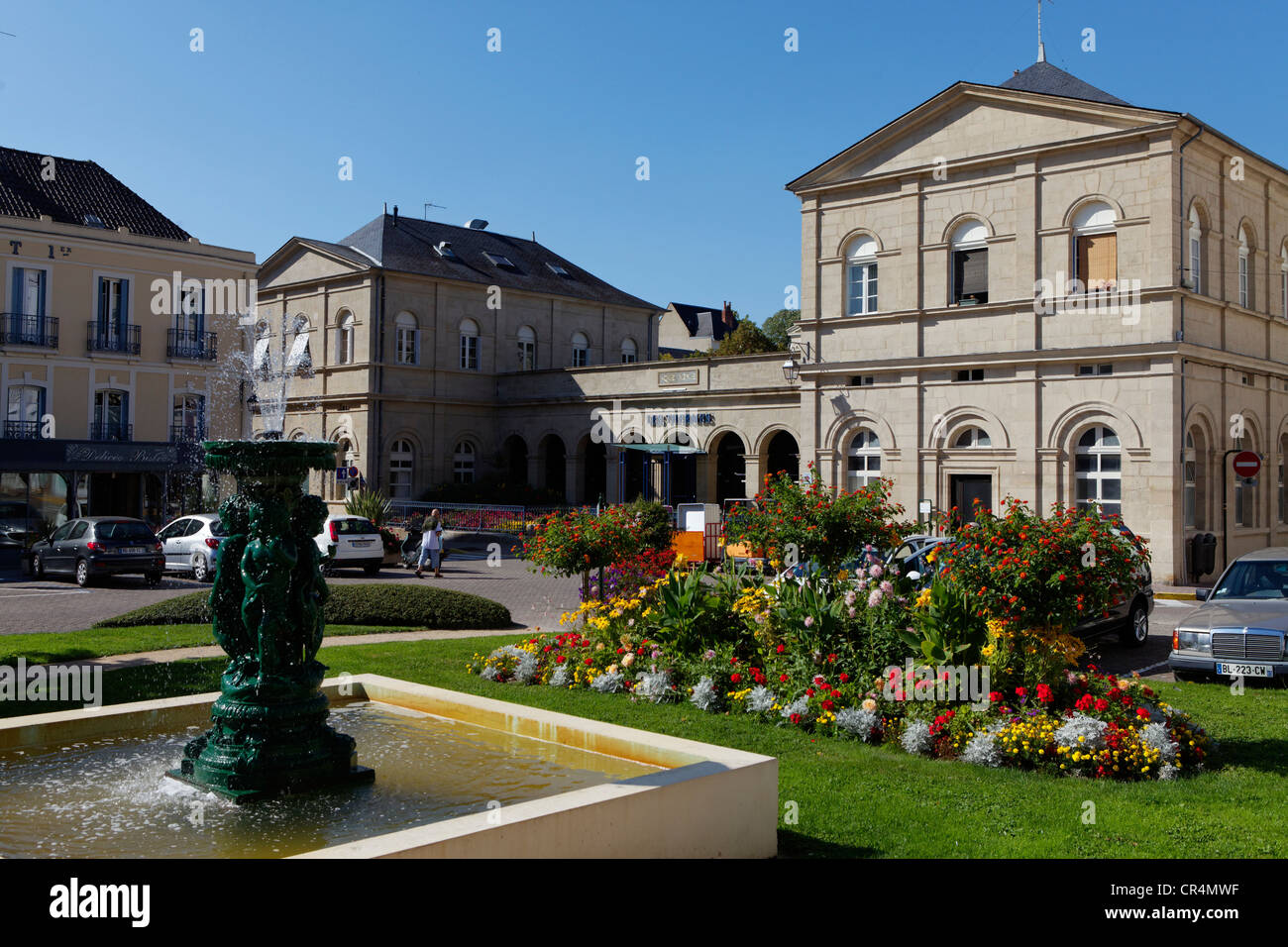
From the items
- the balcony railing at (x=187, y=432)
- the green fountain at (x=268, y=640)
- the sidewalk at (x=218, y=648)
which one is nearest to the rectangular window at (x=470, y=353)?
the balcony railing at (x=187, y=432)

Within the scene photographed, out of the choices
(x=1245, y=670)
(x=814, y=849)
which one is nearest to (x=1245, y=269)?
(x=1245, y=670)

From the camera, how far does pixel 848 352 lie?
1202 inches

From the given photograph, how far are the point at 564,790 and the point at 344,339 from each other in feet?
135

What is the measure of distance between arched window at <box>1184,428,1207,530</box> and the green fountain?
2400 centimetres

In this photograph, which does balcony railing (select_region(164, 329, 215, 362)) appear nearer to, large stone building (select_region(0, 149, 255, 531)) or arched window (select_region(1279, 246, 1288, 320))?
large stone building (select_region(0, 149, 255, 531))

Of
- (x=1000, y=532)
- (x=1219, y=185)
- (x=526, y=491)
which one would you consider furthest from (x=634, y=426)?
(x=1000, y=532)

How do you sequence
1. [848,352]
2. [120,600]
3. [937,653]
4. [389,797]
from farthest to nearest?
[848,352] → [120,600] → [937,653] → [389,797]

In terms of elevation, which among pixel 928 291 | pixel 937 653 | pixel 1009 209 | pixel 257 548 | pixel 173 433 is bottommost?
pixel 937 653

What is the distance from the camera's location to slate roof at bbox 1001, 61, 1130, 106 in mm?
27906

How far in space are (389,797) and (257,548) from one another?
170 cm

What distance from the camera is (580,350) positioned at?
5072 centimetres

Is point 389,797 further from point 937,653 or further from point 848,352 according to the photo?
point 848,352

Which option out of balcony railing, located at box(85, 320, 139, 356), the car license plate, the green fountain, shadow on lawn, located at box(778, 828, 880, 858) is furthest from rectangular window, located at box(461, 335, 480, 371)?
shadow on lawn, located at box(778, 828, 880, 858)

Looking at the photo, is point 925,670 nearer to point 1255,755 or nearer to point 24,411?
point 1255,755
